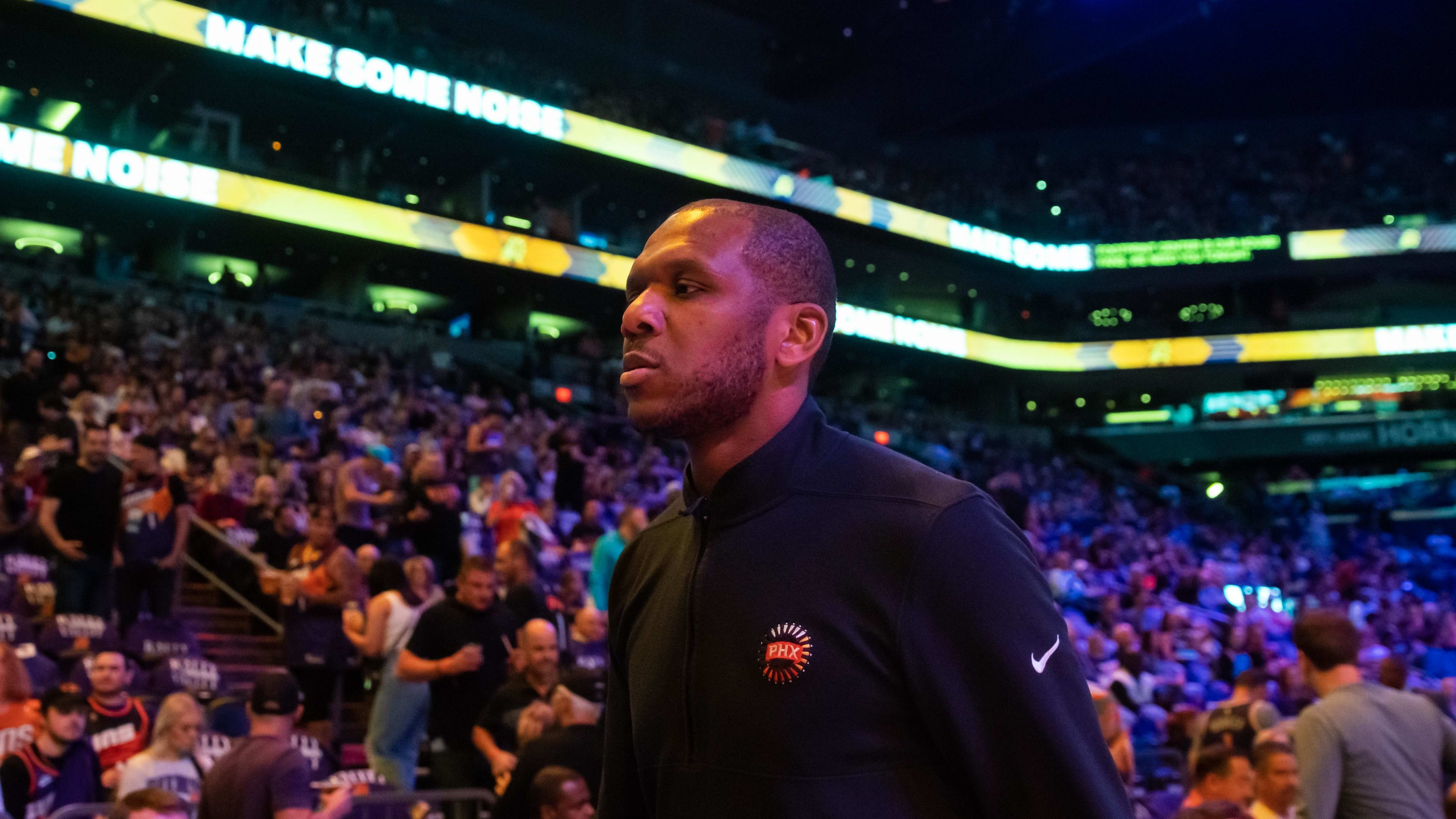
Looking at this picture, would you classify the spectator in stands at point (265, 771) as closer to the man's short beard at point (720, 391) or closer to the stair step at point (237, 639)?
the man's short beard at point (720, 391)

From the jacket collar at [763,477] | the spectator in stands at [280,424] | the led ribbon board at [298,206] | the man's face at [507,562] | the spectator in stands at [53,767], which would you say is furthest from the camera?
the led ribbon board at [298,206]

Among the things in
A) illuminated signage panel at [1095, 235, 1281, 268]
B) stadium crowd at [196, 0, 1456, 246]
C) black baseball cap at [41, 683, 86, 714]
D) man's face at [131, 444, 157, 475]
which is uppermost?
stadium crowd at [196, 0, 1456, 246]

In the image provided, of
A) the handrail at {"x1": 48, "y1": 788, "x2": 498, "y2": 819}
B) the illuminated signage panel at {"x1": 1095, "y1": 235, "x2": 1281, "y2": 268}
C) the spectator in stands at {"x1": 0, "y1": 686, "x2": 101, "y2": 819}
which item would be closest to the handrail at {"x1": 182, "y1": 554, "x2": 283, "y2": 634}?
the spectator in stands at {"x1": 0, "y1": 686, "x2": 101, "y2": 819}

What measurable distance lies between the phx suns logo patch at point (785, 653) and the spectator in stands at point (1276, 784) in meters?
3.81

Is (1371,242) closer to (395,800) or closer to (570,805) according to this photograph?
(395,800)

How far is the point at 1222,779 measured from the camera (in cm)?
489

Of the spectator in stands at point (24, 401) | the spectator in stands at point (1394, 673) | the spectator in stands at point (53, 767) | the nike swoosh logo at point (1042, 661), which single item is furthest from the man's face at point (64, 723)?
the spectator in stands at point (1394, 673)

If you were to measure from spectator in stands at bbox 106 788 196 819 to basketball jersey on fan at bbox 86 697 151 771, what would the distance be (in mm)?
1886

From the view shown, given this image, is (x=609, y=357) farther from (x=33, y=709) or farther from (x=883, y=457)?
(x=883, y=457)

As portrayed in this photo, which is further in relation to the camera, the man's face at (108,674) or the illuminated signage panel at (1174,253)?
the illuminated signage panel at (1174,253)

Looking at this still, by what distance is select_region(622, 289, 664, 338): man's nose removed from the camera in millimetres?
1623

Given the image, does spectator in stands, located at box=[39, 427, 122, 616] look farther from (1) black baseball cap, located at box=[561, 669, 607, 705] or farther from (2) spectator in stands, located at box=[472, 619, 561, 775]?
(1) black baseball cap, located at box=[561, 669, 607, 705]

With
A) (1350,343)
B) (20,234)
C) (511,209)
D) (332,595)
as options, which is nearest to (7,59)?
(20,234)

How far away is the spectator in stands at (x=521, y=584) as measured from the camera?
678 cm
